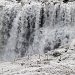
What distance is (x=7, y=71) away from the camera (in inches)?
503

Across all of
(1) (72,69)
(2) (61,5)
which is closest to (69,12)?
(2) (61,5)

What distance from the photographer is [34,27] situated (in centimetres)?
2194

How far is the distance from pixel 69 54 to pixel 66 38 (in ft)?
17.3

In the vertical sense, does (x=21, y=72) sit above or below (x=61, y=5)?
Answer: below

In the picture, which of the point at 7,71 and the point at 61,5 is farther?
the point at 61,5

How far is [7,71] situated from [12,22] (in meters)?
10.4

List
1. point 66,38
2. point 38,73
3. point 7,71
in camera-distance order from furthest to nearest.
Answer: point 66,38, point 7,71, point 38,73

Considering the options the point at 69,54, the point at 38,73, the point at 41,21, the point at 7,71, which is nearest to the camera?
the point at 38,73

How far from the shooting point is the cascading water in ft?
68.6

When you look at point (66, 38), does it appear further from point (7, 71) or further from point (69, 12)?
point (7, 71)

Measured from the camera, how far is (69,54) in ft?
50.2

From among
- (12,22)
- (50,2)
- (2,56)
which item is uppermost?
(50,2)

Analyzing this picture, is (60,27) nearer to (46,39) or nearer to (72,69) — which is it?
(46,39)

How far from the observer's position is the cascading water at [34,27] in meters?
20.9
